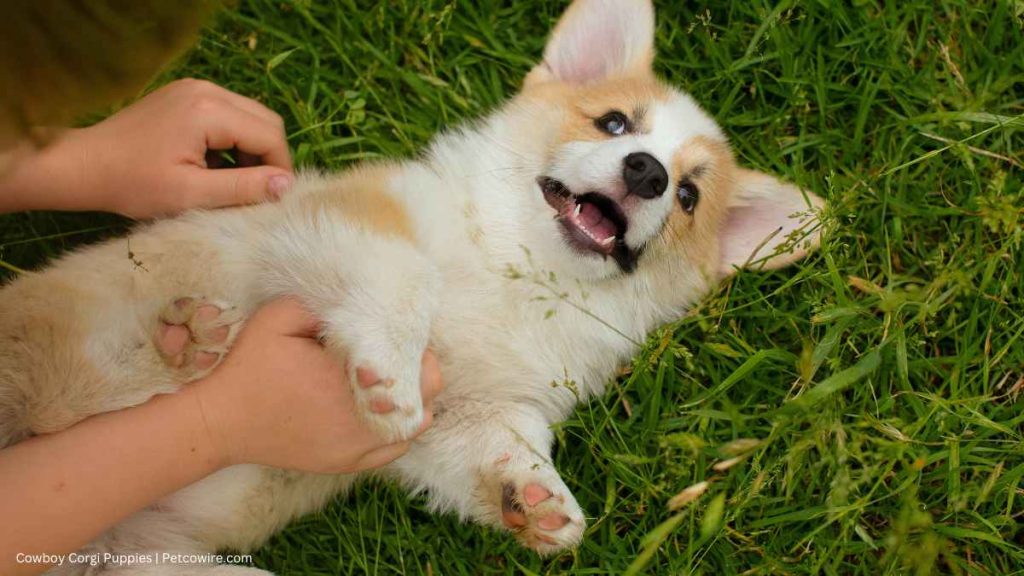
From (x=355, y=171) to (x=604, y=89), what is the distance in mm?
884

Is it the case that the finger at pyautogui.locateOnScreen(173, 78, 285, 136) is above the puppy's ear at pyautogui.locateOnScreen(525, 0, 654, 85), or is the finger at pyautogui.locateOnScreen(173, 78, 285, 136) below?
above

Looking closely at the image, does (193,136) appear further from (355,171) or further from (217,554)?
(217,554)

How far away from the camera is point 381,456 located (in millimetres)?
2596

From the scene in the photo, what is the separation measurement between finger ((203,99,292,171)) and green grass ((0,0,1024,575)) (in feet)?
1.25

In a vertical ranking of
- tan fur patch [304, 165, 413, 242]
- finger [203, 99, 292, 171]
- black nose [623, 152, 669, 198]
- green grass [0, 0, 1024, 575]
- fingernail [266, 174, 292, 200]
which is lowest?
green grass [0, 0, 1024, 575]

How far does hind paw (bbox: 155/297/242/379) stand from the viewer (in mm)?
2367

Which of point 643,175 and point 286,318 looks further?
point 643,175

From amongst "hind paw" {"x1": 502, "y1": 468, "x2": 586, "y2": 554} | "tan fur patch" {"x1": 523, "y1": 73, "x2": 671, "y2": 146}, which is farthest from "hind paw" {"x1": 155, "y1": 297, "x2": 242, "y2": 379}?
"tan fur patch" {"x1": 523, "y1": 73, "x2": 671, "y2": 146}

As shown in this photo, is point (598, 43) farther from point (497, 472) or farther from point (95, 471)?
point (95, 471)

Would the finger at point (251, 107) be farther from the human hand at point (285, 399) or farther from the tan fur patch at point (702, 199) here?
the tan fur patch at point (702, 199)

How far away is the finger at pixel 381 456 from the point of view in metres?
2.57

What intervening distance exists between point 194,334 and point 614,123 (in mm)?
1467

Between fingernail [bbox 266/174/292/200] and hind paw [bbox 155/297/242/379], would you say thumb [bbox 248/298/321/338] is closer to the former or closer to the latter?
hind paw [bbox 155/297/242/379]

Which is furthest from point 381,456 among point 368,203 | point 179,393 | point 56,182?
point 56,182
